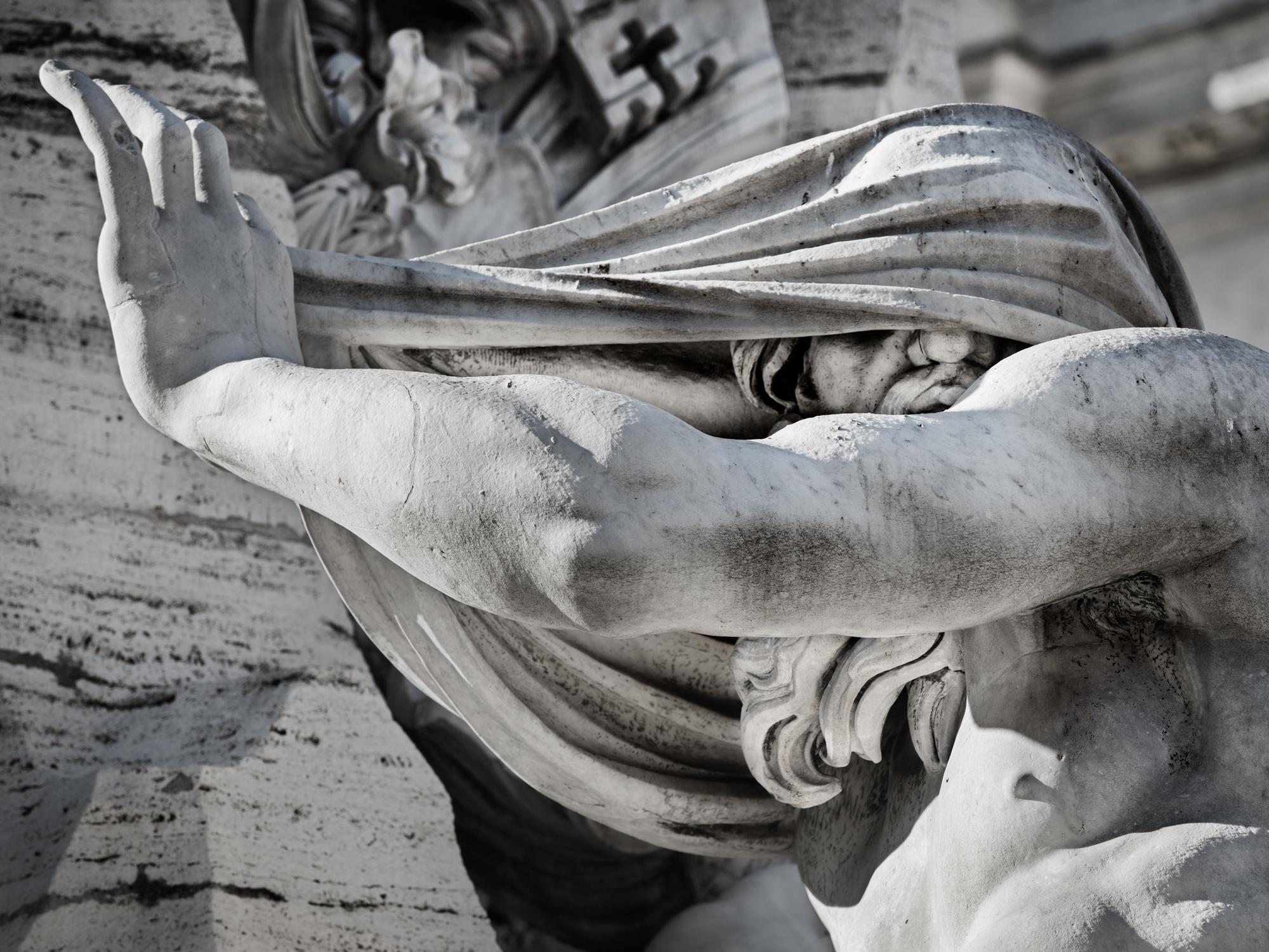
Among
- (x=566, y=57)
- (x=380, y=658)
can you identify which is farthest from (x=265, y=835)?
(x=566, y=57)

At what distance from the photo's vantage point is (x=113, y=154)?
2229 millimetres

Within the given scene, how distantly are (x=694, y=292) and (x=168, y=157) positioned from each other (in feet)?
2.17

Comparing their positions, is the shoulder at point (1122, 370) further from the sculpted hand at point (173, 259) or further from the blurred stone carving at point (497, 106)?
the blurred stone carving at point (497, 106)

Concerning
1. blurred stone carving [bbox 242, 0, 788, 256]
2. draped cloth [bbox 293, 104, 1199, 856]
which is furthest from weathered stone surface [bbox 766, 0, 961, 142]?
draped cloth [bbox 293, 104, 1199, 856]

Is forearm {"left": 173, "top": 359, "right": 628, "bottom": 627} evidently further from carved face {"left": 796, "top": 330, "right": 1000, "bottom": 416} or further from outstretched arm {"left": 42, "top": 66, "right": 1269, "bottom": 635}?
carved face {"left": 796, "top": 330, "right": 1000, "bottom": 416}

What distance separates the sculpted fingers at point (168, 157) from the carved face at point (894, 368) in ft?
2.63

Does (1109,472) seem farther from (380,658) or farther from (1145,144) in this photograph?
(1145,144)

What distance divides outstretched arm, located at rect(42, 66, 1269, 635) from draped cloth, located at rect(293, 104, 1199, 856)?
186 mm

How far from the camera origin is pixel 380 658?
Result: 328cm

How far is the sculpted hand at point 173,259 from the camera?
Result: 2203 mm

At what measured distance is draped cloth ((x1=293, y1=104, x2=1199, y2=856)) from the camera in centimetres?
230

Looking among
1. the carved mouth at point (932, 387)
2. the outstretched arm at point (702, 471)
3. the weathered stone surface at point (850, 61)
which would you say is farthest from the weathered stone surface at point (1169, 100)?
the outstretched arm at point (702, 471)

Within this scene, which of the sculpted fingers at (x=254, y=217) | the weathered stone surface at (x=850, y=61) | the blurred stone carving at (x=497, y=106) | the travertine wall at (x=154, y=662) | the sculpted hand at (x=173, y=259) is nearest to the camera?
the sculpted hand at (x=173, y=259)

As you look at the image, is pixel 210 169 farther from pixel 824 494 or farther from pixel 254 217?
pixel 824 494
